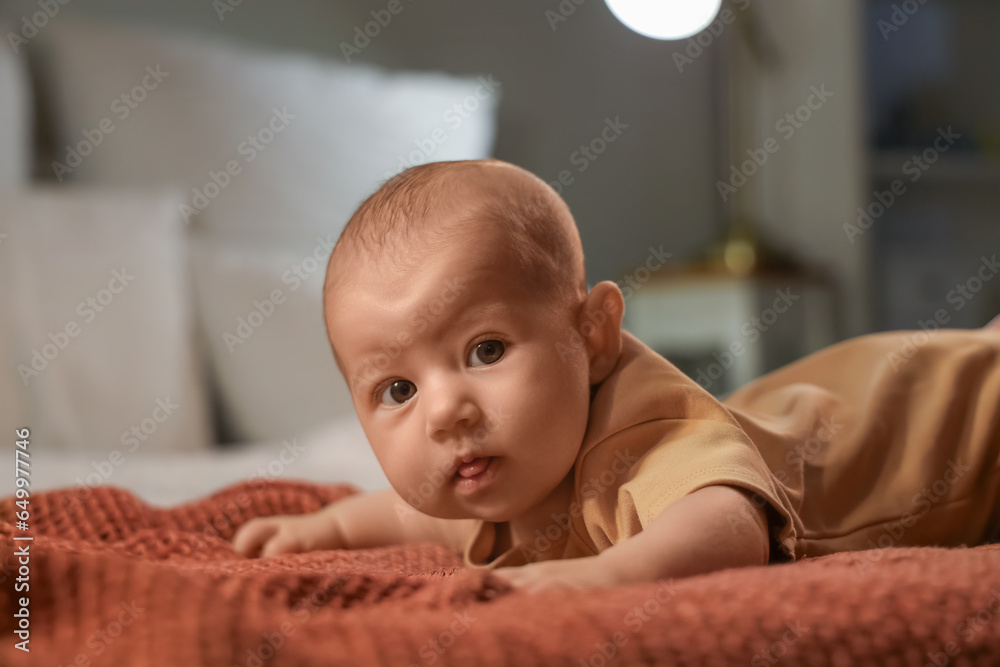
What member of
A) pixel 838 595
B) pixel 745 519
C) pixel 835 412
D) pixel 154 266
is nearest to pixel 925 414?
pixel 835 412

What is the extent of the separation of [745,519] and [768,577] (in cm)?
11

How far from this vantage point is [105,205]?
1.78 metres

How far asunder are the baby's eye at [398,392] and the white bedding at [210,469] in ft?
2.02

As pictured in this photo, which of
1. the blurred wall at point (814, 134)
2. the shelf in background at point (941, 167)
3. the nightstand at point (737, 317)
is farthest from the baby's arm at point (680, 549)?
the shelf in background at point (941, 167)

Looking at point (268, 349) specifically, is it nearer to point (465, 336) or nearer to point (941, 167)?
point (465, 336)

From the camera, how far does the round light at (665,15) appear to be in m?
2.25

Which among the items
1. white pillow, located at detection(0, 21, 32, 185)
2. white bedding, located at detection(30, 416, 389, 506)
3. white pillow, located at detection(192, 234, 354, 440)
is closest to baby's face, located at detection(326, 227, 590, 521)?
white bedding, located at detection(30, 416, 389, 506)

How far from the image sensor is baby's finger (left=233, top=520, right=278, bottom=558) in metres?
0.87

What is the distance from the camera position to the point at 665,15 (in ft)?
7.43

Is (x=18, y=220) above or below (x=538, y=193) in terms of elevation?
below

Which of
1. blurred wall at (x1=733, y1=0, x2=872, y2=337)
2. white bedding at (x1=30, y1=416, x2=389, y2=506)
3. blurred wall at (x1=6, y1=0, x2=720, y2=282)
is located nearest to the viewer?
white bedding at (x1=30, y1=416, x2=389, y2=506)

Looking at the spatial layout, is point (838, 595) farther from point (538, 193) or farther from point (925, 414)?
point (925, 414)

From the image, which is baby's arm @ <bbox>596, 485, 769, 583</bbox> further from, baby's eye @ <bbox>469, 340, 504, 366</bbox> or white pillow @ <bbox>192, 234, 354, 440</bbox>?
white pillow @ <bbox>192, 234, 354, 440</bbox>

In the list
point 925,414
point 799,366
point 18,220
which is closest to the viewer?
point 925,414
